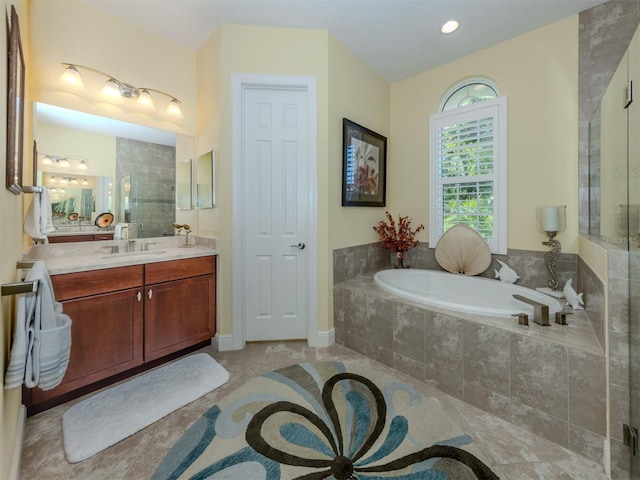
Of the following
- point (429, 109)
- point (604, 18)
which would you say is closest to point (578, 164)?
point (604, 18)

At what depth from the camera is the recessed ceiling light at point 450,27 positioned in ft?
7.64

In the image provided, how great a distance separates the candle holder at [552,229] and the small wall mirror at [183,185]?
3255 millimetres

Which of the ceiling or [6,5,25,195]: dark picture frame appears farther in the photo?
the ceiling

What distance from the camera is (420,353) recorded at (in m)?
1.96

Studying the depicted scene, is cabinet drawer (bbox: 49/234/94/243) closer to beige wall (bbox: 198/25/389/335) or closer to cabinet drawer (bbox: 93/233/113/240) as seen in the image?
cabinet drawer (bbox: 93/233/113/240)

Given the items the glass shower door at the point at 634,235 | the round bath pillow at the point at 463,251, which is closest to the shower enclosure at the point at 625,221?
the glass shower door at the point at 634,235

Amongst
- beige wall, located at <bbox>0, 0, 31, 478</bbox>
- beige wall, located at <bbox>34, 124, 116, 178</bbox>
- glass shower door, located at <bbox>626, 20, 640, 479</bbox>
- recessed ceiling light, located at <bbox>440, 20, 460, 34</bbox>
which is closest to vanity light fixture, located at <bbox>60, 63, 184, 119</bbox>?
beige wall, located at <bbox>34, 124, 116, 178</bbox>

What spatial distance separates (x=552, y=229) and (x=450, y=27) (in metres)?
1.97

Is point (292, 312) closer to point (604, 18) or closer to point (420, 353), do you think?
point (420, 353)

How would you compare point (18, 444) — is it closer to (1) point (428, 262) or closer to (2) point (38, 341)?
(2) point (38, 341)

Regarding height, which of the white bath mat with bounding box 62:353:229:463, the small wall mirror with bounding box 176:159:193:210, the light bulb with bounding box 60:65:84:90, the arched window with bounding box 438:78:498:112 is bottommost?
the white bath mat with bounding box 62:353:229:463

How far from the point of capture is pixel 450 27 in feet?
7.81

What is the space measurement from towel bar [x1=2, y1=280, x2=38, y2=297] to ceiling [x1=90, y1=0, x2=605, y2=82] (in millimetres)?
2323

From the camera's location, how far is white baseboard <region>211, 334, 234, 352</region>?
7.91ft
